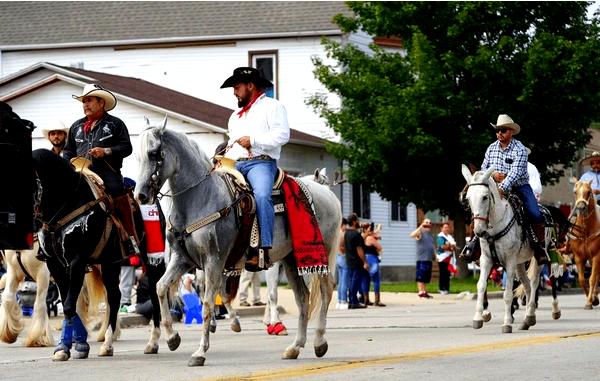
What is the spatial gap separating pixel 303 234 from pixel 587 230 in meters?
12.2

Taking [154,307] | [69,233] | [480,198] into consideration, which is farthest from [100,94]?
[480,198]

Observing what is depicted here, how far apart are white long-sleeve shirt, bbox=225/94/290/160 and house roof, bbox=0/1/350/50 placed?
110 ft

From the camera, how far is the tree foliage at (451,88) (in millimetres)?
40719

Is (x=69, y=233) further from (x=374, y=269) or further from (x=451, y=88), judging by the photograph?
(x=451, y=88)

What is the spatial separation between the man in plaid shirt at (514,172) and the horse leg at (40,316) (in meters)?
→ 6.67

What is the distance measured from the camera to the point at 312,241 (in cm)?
1408

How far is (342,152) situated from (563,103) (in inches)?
291

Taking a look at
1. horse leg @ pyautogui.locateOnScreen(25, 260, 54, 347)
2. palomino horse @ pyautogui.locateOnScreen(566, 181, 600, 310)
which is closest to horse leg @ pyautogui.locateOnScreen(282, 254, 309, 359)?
horse leg @ pyautogui.locateOnScreen(25, 260, 54, 347)

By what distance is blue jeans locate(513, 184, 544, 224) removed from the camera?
62.4ft

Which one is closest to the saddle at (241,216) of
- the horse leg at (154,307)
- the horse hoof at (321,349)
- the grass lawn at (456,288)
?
the horse hoof at (321,349)

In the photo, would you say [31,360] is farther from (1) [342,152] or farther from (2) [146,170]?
(1) [342,152]

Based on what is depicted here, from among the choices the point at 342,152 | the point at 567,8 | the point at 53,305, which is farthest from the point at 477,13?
the point at 53,305

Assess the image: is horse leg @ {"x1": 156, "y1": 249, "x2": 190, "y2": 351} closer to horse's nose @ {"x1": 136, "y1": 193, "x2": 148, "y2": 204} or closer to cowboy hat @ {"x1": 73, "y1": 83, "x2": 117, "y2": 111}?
horse's nose @ {"x1": 136, "y1": 193, "x2": 148, "y2": 204}

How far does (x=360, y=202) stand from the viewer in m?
49.7
